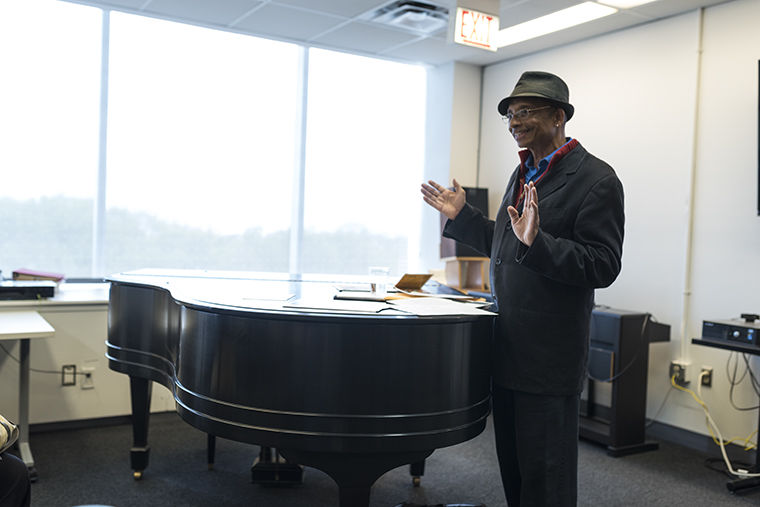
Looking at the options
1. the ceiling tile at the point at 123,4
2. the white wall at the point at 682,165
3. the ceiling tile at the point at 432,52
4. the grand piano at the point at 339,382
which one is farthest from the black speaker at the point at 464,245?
the grand piano at the point at 339,382

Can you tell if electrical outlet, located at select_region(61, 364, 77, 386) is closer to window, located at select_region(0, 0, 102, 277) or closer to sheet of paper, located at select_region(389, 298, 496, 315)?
window, located at select_region(0, 0, 102, 277)

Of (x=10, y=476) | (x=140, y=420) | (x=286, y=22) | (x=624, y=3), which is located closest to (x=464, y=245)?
(x=624, y=3)


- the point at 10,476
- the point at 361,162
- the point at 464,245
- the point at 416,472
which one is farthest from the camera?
the point at 361,162

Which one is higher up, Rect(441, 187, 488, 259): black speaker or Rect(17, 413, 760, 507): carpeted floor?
Rect(441, 187, 488, 259): black speaker

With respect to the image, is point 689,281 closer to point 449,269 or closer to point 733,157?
point 733,157

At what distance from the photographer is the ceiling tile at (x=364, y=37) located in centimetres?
495

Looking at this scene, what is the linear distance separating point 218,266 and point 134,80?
1473 mm

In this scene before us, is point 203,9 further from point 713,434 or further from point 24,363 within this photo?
point 713,434

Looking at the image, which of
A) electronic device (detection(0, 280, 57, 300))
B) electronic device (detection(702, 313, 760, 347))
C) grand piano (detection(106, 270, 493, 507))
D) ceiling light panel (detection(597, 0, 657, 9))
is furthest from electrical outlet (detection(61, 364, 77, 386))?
ceiling light panel (detection(597, 0, 657, 9))

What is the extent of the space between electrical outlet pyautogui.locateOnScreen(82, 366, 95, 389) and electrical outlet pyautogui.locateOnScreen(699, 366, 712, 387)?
3.74m

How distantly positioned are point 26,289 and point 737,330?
3.89 meters

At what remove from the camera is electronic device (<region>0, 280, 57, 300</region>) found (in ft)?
12.2

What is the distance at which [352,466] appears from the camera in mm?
1828

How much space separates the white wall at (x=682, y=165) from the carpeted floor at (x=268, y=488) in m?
0.68
